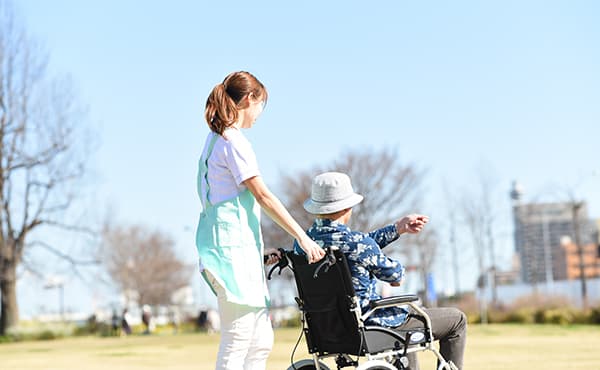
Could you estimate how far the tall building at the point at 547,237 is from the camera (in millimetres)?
45469

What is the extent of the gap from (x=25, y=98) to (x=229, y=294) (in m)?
29.8

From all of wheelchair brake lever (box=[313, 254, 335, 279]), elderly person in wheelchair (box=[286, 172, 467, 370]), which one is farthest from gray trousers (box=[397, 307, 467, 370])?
wheelchair brake lever (box=[313, 254, 335, 279])

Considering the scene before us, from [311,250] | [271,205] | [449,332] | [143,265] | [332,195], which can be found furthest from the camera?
[143,265]

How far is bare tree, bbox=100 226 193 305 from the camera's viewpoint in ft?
218

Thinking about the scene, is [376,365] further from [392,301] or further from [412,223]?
[412,223]

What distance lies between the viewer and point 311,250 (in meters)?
4.41

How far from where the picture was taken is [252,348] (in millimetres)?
4363

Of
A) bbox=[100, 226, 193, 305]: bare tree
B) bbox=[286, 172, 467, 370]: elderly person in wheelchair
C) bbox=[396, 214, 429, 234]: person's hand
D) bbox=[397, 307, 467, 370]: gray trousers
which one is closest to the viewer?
bbox=[286, 172, 467, 370]: elderly person in wheelchair

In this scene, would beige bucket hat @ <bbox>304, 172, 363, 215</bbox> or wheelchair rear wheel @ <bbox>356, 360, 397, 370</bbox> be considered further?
beige bucket hat @ <bbox>304, 172, 363, 215</bbox>

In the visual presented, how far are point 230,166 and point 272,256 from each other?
2.47ft

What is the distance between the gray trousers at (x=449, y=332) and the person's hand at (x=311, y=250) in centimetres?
85

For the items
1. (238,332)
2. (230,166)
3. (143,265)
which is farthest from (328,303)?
(143,265)

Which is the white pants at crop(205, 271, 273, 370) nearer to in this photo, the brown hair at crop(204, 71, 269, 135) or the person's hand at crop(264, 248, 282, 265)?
the person's hand at crop(264, 248, 282, 265)

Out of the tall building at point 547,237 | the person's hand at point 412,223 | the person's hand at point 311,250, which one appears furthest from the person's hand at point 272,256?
the tall building at point 547,237
